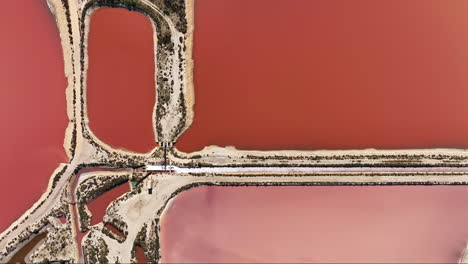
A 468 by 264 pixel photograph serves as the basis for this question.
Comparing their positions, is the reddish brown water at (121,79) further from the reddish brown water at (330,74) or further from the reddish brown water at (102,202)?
the reddish brown water at (330,74)

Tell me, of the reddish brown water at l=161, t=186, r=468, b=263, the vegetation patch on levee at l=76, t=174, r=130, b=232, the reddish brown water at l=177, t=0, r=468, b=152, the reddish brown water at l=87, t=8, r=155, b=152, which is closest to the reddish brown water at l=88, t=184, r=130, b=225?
the vegetation patch on levee at l=76, t=174, r=130, b=232

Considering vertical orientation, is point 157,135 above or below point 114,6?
below

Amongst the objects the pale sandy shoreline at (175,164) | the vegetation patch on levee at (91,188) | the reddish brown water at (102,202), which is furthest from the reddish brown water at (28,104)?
the reddish brown water at (102,202)

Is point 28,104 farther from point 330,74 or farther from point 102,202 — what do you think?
point 330,74

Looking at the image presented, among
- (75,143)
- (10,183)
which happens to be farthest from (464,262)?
(10,183)

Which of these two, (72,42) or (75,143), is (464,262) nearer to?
(75,143)

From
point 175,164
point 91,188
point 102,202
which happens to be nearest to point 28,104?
point 91,188
